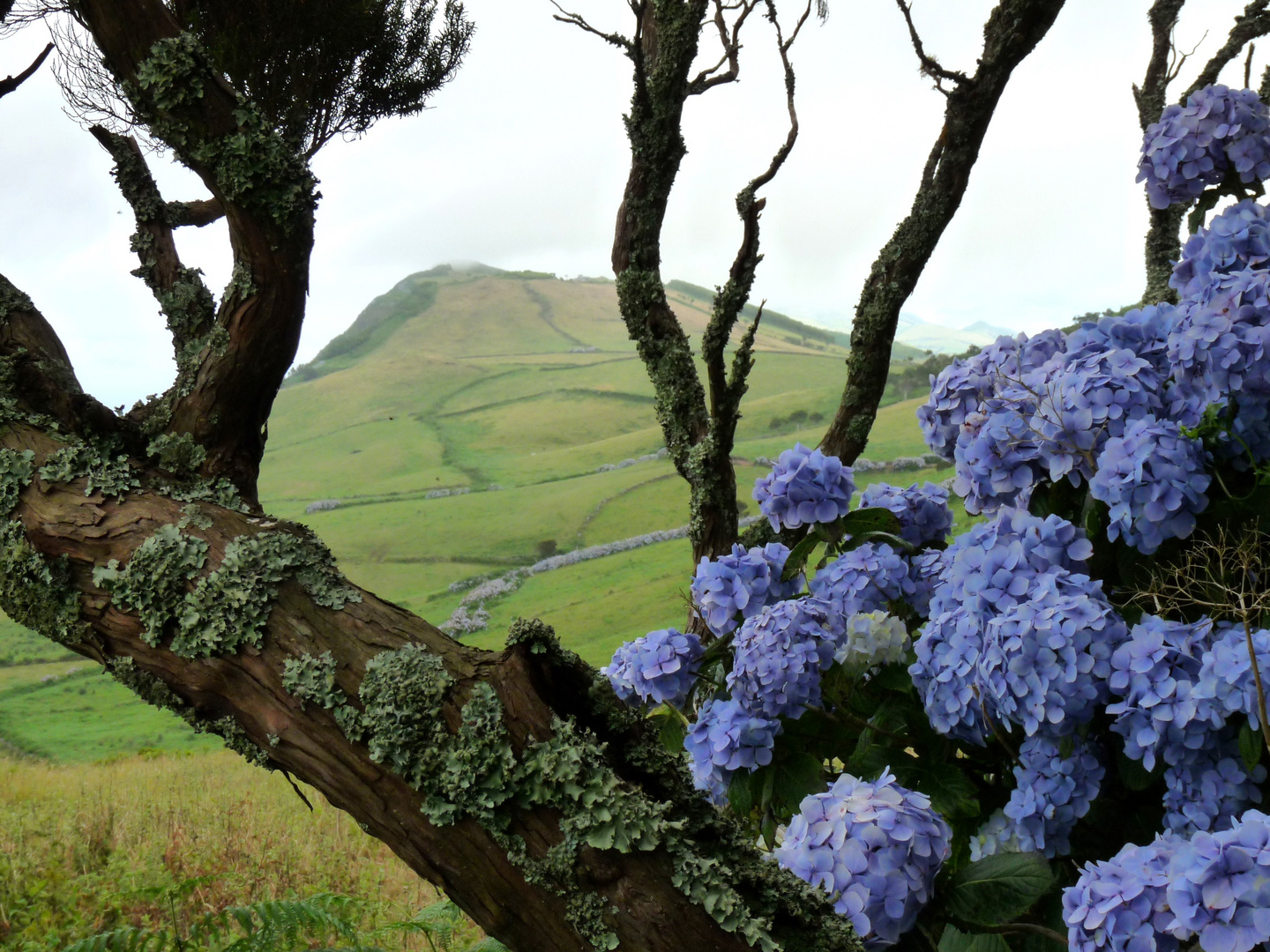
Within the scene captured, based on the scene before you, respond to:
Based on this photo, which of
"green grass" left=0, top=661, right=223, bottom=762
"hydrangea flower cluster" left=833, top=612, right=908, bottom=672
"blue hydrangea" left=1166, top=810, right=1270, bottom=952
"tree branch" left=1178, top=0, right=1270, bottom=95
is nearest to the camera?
"blue hydrangea" left=1166, top=810, right=1270, bottom=952

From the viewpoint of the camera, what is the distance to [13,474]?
0.89 metres

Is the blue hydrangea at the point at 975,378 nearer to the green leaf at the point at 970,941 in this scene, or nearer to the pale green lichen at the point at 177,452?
the green leaf at the point at 970,941

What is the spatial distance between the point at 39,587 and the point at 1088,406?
975 mm

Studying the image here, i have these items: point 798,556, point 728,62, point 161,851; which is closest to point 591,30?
point 728,62

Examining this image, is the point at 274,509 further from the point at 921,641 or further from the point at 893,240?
the point at 921,641

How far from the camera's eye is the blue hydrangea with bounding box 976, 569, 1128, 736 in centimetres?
65

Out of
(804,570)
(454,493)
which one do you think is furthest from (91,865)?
(804,570)

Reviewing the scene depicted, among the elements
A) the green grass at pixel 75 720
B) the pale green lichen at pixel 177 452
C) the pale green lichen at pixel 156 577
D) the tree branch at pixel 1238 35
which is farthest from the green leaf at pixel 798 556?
the green grass at pixel 75 720

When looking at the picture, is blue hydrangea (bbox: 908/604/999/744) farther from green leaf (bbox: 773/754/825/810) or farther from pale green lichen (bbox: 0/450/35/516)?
pale green lichen (bbox: 0/450/35/516)

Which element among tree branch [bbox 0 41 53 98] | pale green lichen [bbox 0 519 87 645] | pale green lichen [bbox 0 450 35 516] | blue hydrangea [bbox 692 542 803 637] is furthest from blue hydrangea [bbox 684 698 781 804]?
tree branch [bbox 0 41 53 98]

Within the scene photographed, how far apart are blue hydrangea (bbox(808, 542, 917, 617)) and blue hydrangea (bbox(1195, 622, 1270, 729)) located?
296 millimetres

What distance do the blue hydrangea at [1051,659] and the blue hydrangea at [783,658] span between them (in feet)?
0.51

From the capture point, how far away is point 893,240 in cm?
177

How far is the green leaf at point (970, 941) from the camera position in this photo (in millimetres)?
649
